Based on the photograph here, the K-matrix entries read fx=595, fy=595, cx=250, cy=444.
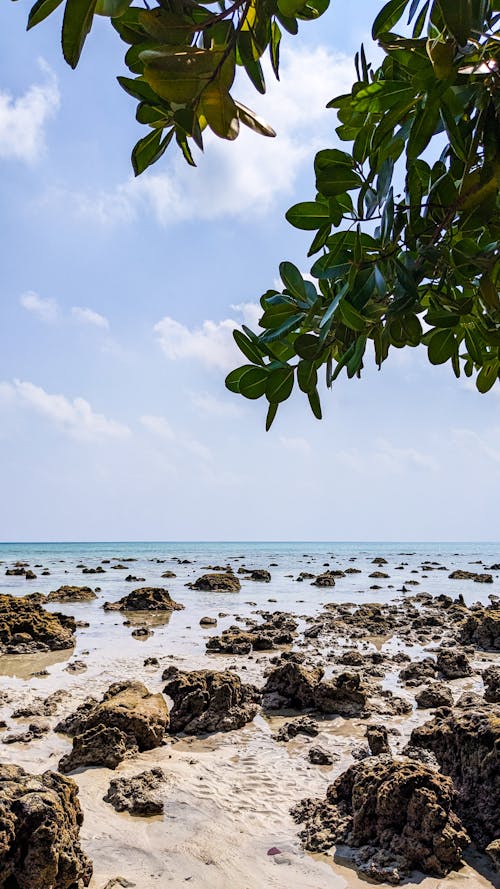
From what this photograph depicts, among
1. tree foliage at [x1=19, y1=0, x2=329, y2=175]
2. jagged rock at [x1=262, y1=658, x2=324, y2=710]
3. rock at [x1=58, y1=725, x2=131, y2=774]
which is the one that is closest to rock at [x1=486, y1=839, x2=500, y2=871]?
rock at [x1=58, y1=725, x2=131, y2=774]

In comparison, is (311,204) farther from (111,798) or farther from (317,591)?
(317,591)

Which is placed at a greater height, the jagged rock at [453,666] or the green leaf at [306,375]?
the green leaf at [306,375]

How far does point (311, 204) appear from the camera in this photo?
1764 mm

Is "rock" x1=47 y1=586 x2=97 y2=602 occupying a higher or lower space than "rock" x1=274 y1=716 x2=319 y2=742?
lower

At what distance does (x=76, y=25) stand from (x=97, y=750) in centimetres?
500

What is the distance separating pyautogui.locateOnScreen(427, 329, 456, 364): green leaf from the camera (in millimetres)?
1909

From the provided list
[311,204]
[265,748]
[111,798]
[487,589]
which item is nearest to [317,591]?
[487,589]

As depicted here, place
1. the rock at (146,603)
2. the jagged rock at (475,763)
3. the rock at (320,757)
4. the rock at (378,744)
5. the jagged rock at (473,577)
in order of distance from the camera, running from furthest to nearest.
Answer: the jagged rock at (473,577) → the rock at (146,603) → the rock at (320,757) → the rock at (378,744) → the jagged rock at (475,763)

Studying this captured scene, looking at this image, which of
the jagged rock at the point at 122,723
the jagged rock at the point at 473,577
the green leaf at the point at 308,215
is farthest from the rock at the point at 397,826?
the jagged rock at the point at 473,577

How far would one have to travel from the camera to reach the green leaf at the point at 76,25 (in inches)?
37.6

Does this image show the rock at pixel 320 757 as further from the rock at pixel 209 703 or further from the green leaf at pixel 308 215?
the green leaf at pixel 308 215

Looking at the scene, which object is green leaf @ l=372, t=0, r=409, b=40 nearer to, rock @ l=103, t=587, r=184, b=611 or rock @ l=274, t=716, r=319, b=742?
rock @ l=274, t=716, r=319, b=742

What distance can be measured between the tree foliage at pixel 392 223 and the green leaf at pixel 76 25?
0.73 meters

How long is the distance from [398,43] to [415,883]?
3.71 meters
